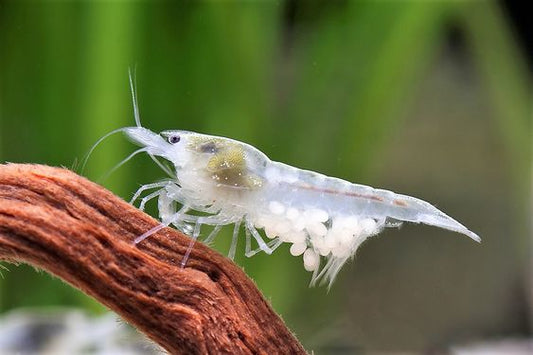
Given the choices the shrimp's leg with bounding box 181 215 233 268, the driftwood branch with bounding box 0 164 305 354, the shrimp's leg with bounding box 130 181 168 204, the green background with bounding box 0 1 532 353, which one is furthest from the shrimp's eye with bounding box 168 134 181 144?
the green background with bounding box 0 1 532 353

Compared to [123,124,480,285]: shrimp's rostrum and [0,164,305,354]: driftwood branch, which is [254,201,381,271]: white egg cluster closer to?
[123,124,480,285]: shrimp's rostrum

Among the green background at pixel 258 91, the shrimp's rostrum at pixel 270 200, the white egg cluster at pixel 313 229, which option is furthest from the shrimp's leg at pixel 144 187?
the green background at pixel 258 91

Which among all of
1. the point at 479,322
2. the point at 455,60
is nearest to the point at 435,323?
the point at 479,322

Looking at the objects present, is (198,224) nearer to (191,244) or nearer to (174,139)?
(191,244)

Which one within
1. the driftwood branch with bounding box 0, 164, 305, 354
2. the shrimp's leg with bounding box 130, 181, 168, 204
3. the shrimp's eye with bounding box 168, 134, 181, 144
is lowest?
the driftwood branch with bounding box 0, 164, 305, 354

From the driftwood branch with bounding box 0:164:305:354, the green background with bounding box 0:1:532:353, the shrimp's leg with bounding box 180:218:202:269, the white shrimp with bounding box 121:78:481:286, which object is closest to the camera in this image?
the driftwood branch with bounding box 0:164:305:354

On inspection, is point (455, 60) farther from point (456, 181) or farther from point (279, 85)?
point (279, 85)

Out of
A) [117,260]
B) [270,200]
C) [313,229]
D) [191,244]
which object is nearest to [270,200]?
[270,200]
